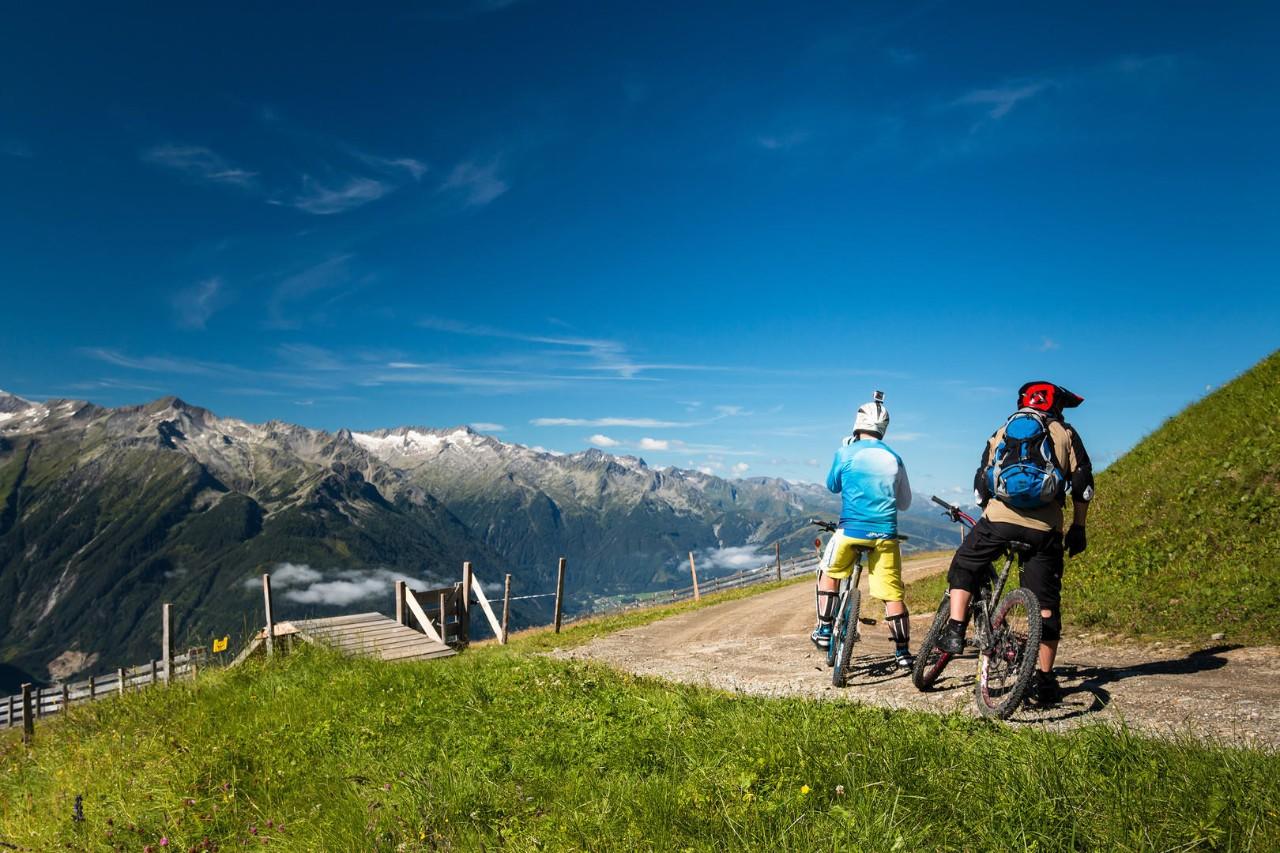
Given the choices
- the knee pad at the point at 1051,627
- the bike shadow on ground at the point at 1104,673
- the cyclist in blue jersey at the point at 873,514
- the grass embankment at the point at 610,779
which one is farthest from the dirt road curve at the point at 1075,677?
the grass embankment at the point at 610,779

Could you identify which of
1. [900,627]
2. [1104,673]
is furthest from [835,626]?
[1104,673]

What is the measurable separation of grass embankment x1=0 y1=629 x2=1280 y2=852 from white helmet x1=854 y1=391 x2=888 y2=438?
3.13m

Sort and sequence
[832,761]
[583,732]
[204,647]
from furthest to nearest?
[204,647], [583,732], [832,761]

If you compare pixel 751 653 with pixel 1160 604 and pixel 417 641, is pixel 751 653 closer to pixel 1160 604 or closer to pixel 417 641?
pixel 1160 604

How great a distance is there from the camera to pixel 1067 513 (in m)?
15.1

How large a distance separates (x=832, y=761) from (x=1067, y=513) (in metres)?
13.8

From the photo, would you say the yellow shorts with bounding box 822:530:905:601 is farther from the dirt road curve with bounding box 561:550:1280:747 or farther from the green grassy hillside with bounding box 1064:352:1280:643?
the green grassy hillside with bounding box 1064:352:1280:643

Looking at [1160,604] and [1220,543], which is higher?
[1220,543]

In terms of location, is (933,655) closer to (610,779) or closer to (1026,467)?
(1026,467)

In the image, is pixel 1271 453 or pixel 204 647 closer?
pixel 1271 453

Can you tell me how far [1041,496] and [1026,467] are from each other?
247 millimetres

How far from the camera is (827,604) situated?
7660mm

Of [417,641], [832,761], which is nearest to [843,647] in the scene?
[832,761]

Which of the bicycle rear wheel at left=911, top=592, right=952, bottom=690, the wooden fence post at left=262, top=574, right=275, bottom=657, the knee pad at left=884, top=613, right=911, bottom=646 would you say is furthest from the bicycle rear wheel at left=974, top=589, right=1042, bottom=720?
the wooden fence post at left=262, top=574, right=275, bottom=657
